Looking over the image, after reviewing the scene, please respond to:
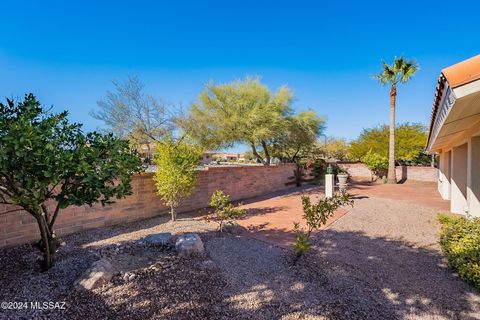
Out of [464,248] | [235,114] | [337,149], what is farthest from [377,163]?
[464,248]

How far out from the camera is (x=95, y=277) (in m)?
3.36

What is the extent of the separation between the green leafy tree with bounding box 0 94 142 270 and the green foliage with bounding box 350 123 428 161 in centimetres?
2375

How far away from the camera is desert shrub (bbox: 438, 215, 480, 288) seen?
3.89 meters

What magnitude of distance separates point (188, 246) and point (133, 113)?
984cm

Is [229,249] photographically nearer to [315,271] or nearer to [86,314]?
[315,271]

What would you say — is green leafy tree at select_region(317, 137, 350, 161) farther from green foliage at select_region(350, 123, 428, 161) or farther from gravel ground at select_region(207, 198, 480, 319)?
gravel ground at select_region(207, 198, 480, 319)

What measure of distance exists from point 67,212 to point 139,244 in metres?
2.23

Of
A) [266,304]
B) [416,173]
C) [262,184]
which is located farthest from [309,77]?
[266,304]

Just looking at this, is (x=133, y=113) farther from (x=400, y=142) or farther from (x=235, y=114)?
(x=400, y=142)

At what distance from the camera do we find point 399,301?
336cm

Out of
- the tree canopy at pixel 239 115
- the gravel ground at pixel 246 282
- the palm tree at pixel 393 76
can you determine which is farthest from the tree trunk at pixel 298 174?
the gravel ground at pixel 246 282

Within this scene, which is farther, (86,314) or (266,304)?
(266,304)

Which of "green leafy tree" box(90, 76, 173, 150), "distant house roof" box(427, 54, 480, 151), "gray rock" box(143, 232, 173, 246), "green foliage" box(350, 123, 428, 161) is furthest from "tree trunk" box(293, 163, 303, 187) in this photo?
"distant house roof" box(427, 54, 480, 151)

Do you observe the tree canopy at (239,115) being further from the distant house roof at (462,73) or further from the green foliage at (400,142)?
the green foliage at (400,142)
